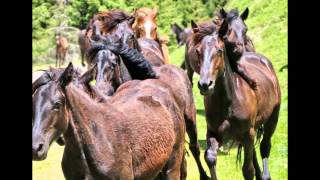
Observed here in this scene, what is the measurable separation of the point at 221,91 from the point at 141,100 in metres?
1.86

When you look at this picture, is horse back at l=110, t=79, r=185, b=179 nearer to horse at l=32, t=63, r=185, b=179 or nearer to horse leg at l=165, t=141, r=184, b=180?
horse at l=32, t=63, r=185, b=179

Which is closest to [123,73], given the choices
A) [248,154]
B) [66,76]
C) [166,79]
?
[166,79]

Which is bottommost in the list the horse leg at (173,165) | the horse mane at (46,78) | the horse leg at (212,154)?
the horse leg at (212,154)

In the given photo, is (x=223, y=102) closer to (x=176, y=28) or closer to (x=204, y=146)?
(x=204, y=146)

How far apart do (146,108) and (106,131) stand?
666 millimetres

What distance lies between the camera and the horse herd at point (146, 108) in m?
4.20

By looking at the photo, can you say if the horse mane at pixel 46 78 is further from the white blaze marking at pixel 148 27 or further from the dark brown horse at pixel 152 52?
the white blaze marking at pixel 148 27

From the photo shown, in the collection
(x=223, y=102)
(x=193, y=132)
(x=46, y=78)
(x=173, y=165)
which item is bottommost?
(x=193, y=132)

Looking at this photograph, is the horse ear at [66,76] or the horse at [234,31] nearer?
the horse ear at [66,76]

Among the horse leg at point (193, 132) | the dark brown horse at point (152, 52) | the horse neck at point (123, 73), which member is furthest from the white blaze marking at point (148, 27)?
the horse neck at point (123, 73)

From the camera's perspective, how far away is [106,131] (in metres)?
4.48
